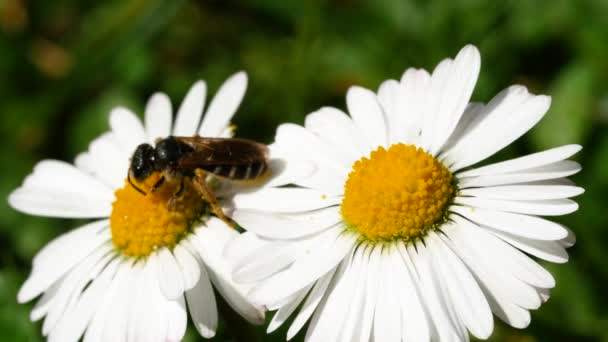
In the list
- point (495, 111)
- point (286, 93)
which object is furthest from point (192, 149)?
point (286, 93)

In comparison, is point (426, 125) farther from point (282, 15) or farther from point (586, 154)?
point (282, 15)

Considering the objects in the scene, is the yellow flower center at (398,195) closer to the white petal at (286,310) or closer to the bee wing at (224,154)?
the white petal at (286,310)

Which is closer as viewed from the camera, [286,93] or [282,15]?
[286,93]

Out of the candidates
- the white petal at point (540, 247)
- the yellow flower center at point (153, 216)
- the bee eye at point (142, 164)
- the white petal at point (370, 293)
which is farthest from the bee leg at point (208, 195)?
the white petal at point (540, 247)

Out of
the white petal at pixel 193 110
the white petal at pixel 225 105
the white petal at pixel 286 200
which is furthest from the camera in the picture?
the white petal at pixel 193 110

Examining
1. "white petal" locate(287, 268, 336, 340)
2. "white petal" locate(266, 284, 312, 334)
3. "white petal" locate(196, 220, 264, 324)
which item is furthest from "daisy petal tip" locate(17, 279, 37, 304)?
"white petal" locate(287, 268, 336, 340)

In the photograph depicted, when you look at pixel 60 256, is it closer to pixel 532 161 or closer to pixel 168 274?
pixel 168 274

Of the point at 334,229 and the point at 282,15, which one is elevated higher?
the point at 282,15
